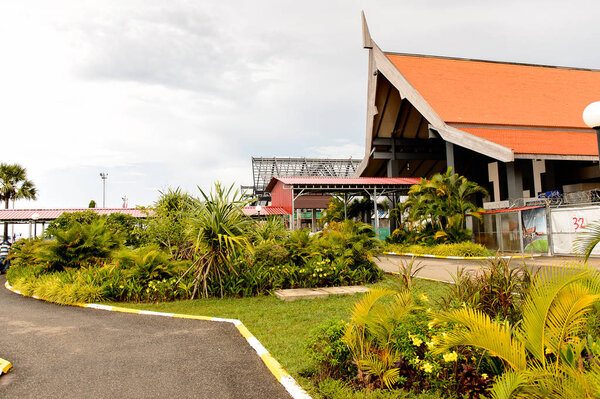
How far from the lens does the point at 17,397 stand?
3834 millimetres

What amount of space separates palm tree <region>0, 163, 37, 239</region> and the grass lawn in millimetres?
35772

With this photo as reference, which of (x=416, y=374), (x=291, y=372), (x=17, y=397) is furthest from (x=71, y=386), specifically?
(x=416, y=374)

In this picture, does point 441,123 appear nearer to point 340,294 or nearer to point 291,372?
point 340,294

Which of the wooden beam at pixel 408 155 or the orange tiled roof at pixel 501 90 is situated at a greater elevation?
the orange tiled roof at pixel 501 90

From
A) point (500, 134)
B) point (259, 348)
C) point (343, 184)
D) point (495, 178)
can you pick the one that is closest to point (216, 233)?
point (259, 348)

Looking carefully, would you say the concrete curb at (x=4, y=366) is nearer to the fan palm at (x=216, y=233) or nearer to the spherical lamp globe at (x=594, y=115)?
the fan palm at (x=216, y=233)

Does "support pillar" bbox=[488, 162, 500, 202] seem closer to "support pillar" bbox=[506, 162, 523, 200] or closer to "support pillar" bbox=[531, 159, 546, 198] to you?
"support pillar" bbox=[531, 159, 546, 198]

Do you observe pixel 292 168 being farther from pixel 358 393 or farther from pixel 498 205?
pixel 358 393

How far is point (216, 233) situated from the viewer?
8656 mm

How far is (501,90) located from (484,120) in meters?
4.67

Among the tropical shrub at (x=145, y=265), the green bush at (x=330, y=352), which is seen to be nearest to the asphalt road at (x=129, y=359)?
the green bush at (x=330, y=352)

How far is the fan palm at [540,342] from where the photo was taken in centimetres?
261

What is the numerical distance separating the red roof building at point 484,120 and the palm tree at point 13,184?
29.7 metres

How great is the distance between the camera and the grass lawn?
484cm
